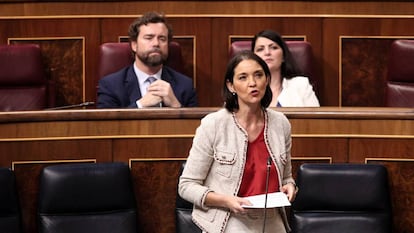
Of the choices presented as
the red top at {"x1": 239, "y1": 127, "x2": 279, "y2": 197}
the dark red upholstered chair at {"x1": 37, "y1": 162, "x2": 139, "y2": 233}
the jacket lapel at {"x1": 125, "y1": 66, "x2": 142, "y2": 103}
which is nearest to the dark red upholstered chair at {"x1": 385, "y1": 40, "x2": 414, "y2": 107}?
the jacket lapel at {"x1": 125, "y1": 66, "x2": 142, "y2": 103}

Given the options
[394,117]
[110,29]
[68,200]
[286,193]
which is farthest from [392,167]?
[110,29]

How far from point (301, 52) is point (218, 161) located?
680 mm

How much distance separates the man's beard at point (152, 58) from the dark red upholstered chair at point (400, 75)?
0.42 metres

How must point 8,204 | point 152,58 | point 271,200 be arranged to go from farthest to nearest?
point 152,58 → point 8,204 → point 271,200

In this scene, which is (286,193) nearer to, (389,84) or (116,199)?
(116,199)

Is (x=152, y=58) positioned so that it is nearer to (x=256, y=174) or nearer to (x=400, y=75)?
(x=400, y=75)

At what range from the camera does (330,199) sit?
49.5 inches

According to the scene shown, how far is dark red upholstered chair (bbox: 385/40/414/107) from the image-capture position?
161 cm

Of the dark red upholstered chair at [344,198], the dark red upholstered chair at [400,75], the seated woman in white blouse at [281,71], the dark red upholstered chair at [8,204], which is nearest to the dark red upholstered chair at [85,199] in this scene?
the dark red upholstered chair at [8,204]

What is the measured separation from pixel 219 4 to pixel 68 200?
0.60 meters

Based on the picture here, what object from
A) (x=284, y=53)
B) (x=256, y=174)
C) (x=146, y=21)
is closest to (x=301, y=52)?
(x=284, y=53)

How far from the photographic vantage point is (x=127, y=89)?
1.57 meters

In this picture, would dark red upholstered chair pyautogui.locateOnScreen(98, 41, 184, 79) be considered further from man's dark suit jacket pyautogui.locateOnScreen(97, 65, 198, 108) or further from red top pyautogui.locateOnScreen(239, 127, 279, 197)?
red top pyautogui.locateOnScreen(239, 127, 279, 197)

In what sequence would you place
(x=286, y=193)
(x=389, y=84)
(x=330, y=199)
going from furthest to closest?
(x=389, y=84) → (x=330, y=199) → (x=286, y=193)
